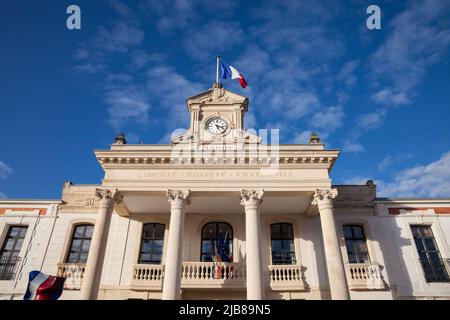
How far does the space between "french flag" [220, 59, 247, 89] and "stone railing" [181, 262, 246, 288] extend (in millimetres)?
10978

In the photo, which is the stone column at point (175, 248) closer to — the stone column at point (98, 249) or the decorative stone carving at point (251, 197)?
the decorative stone carving at point (251, 197)

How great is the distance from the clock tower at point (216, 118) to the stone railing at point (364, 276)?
8.91 meters

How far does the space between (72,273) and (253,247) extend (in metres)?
10.4

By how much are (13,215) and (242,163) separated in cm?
1450

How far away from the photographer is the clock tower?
18.7 metres

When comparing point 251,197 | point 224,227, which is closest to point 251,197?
point 251,197

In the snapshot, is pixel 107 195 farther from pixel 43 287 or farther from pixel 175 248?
pixel 43 287

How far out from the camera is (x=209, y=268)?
56.2ft

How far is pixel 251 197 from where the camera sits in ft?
52.2

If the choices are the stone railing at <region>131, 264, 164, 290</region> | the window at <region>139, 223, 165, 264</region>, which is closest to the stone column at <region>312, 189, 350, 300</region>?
the stone railing at <region>131, 264, 164, 290</region>

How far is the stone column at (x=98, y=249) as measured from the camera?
45.8 feet

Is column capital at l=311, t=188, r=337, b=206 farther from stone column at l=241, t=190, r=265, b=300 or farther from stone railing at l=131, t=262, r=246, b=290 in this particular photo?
stone railing at l=131, t=262, r=246, b=290

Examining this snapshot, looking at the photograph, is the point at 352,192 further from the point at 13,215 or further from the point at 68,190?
the point at 13,215
